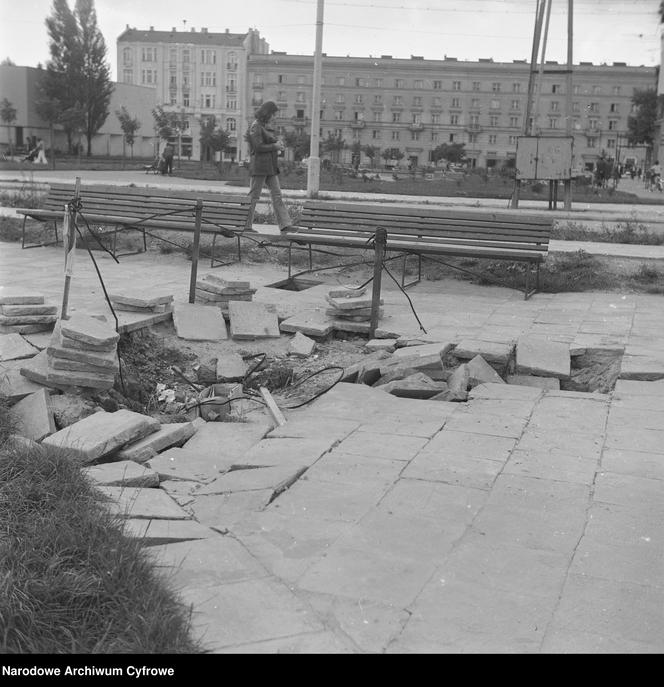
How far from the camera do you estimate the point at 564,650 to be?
2.75 meters

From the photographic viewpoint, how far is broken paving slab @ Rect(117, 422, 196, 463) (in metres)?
4.53

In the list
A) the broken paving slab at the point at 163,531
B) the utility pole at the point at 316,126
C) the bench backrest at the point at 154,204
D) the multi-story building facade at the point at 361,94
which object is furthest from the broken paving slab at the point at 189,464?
the multi-story building facade at the point at 361,94

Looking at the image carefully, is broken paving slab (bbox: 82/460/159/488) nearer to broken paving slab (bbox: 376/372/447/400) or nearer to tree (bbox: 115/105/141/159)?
broken paving slab (bbox: 376/372/447/400)

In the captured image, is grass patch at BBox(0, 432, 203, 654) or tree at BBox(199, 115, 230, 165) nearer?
grass patch at BBox(0, 432, 203, 654)

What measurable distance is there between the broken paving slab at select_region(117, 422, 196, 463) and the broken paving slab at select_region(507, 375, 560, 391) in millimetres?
2430

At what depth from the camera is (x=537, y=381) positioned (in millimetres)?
6320

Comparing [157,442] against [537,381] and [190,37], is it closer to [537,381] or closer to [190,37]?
[537,381]

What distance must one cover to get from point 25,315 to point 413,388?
2844mm

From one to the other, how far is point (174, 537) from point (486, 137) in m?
98.6

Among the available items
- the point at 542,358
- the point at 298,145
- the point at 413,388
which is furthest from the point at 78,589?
the point at 298,145

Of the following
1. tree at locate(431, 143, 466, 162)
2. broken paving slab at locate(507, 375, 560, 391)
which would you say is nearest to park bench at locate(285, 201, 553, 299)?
broken paving slab at locate(507, 375, 560, 391)

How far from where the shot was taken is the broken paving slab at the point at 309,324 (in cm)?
728
